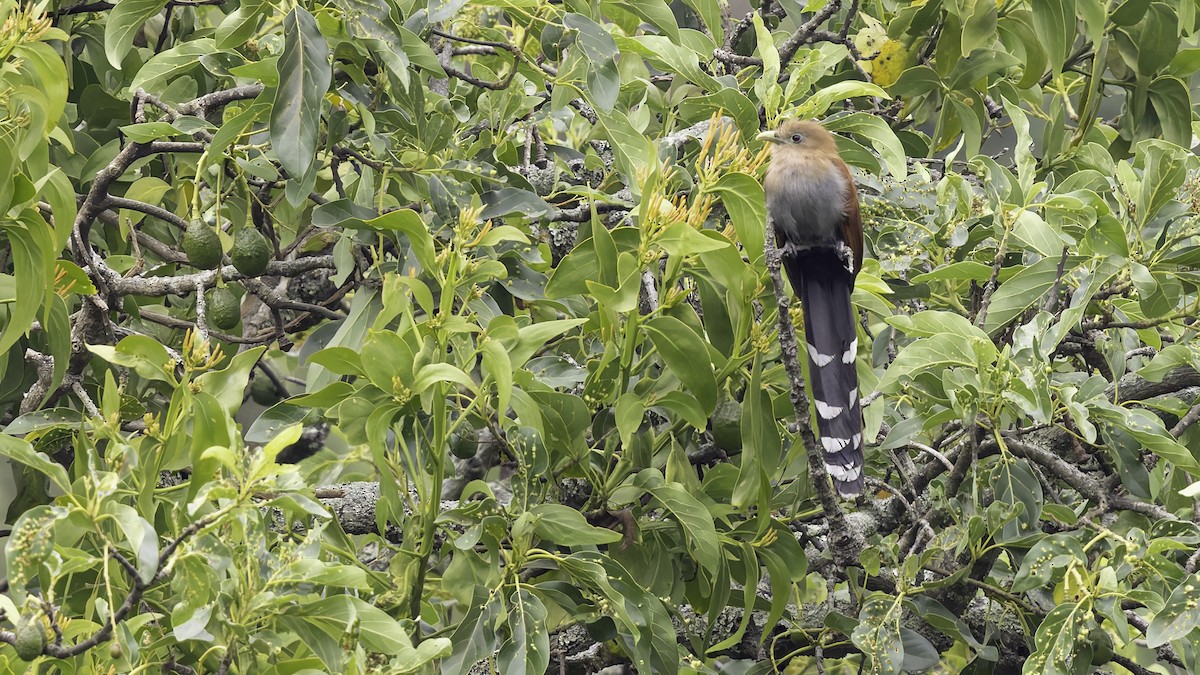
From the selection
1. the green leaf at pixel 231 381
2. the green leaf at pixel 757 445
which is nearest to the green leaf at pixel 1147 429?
the green leaf at pixel 757 445

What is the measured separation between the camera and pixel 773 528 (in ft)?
7.79

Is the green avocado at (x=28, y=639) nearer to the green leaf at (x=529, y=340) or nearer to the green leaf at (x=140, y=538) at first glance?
the green leaf at (x=140, y=538)

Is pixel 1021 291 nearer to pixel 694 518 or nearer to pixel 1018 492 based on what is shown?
pixel 1018 492

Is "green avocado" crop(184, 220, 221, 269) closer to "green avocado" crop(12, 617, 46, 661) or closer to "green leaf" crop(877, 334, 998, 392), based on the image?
"green avocado" crop(12, 617, 46, 661)

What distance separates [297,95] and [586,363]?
84cm

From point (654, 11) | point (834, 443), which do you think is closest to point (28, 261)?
point (654, 11)

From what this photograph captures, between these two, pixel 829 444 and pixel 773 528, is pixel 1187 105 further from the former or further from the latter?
pixel 773 528

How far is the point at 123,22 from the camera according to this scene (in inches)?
98.2

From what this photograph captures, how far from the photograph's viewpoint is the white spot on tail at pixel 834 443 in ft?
7.98

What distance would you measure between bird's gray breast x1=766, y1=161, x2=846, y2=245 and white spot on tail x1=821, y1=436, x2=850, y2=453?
0.79 metres

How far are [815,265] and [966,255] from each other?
1.22 feet

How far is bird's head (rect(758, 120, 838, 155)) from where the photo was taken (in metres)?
2.97

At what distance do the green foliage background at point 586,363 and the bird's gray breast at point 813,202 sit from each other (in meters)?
0.12

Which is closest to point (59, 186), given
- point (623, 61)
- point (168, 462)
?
point (168, 462)
